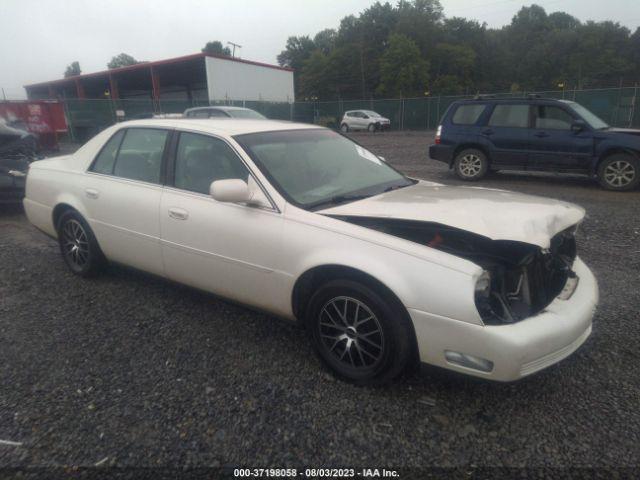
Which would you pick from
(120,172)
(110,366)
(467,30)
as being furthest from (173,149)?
(467,30)

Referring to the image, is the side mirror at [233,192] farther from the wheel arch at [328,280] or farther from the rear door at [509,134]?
the rear door at [509,134]

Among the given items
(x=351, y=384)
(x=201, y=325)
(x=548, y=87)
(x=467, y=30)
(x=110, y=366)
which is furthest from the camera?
(x=467, y=30)

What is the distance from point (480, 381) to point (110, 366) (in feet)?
7.49

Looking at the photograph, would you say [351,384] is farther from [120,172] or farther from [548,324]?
[120,172]

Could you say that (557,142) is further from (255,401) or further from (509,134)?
(255,401)

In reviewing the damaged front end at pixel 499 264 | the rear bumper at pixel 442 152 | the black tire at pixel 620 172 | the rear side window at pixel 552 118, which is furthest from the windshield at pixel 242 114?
the damaged front end at pixel 499 264

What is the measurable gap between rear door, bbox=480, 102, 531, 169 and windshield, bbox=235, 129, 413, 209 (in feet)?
20.7

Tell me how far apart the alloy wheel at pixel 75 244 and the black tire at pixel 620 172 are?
28.2 ft

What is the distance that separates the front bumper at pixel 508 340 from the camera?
2.21 m

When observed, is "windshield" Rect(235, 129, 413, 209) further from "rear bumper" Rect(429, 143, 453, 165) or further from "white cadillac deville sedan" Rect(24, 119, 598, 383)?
"rear bumper" Rect(429, 143, 453, 165)

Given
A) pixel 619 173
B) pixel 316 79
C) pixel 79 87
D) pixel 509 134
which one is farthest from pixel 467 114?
pixel 316 79

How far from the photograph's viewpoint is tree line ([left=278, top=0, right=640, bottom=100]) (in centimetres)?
5628

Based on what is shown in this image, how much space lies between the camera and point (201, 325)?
351 centimetres

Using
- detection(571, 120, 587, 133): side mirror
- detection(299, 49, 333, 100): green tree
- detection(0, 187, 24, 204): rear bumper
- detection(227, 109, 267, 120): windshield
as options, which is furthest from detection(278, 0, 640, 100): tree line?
detection(0, 187, 24, 204): rear bumper
